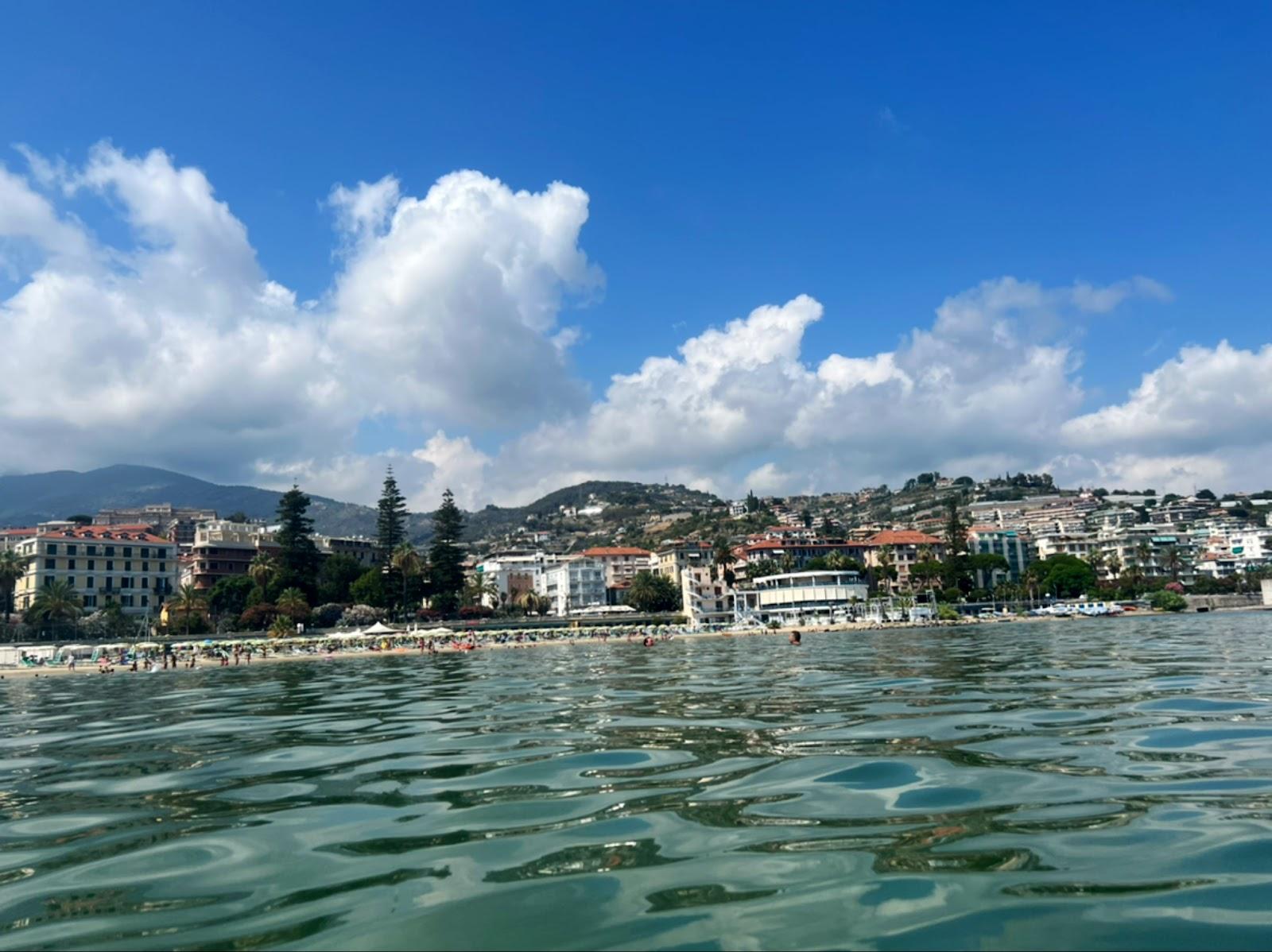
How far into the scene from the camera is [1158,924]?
420 centimetres

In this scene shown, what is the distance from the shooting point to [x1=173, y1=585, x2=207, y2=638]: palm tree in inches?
3428

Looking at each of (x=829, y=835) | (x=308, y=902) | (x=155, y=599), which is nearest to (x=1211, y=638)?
(x=829, y=835)

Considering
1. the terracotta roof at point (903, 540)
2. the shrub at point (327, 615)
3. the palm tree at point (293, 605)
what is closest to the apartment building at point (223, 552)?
the palm tree at point (293, 605)

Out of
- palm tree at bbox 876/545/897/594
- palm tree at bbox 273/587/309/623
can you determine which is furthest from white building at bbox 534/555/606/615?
palm tree at bbox 273/587/309/623

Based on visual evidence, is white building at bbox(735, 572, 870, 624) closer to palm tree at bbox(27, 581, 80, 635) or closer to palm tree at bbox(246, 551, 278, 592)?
palm tree at bbox(246, 551, 278, 592)

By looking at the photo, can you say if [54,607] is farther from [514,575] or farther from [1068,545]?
[1068,545]

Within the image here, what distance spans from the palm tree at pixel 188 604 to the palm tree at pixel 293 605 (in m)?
7.52

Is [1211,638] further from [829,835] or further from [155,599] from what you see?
[155,599]

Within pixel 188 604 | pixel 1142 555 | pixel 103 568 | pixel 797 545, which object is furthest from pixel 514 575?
pixel 1142 555

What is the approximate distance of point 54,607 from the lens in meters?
81.7

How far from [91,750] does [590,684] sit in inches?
456

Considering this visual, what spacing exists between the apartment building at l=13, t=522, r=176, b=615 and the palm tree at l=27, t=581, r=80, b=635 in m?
5.08

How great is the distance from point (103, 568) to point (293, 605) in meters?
27.2

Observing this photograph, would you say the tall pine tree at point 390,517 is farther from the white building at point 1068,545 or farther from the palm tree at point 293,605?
the white building at point 1068,545
